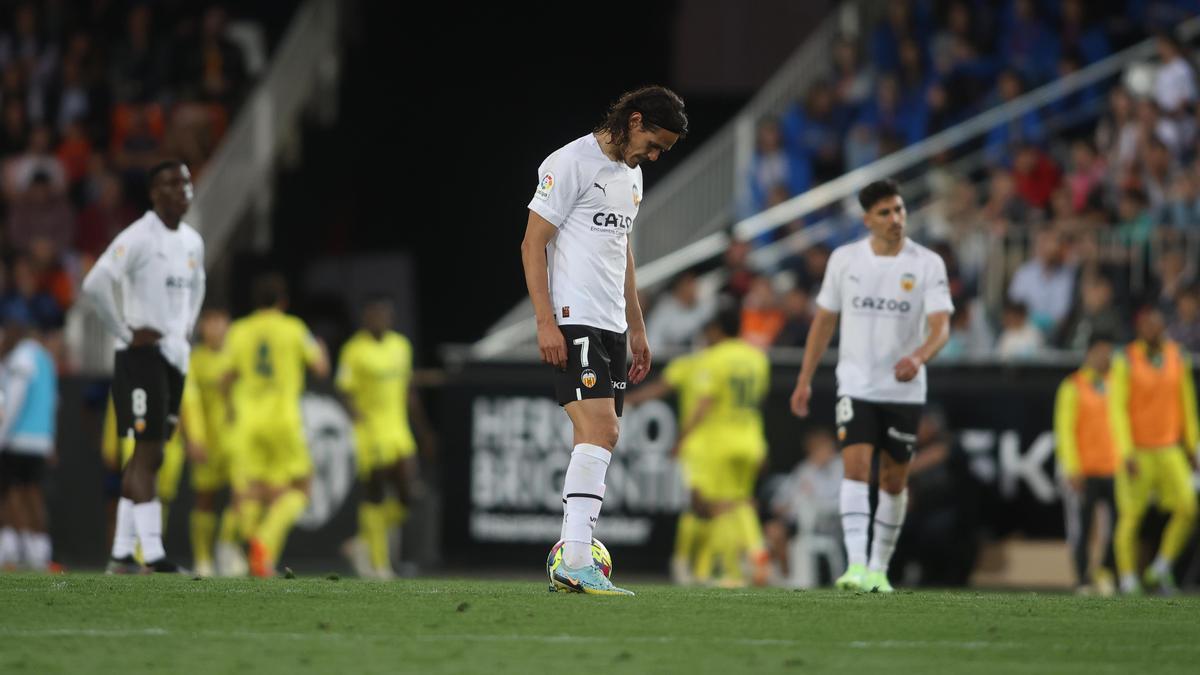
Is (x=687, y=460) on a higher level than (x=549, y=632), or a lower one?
higher

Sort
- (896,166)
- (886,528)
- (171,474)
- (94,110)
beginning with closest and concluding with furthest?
1. (886,528)
2. (171,474)
3. (896,166)
4. (94,110)

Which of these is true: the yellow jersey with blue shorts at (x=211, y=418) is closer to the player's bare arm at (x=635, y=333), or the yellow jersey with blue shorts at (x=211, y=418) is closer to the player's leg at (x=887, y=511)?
the player's leg at (x=887, y=511)

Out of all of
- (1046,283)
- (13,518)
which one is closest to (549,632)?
(1046,283)

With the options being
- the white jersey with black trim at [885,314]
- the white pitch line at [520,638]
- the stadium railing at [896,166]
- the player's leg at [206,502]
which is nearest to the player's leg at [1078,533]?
the stadium railing at [896,166]

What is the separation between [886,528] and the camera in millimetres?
11180

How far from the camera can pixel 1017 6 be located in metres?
21.0

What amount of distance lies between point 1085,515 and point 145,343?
8.64m

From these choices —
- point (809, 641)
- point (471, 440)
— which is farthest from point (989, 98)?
point (809, 641)

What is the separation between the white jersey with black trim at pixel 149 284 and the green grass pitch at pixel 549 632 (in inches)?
83.3

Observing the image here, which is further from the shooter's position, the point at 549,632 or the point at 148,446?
the point at 148,446

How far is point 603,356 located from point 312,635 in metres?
2.19

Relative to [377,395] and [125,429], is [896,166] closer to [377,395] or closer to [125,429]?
[377,395]

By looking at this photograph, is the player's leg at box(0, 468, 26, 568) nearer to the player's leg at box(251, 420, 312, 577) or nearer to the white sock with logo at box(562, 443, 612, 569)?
the player's leg at box(251, 420, 312, 577)

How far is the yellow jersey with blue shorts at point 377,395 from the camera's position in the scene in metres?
17.6
